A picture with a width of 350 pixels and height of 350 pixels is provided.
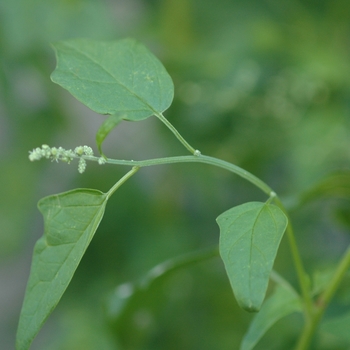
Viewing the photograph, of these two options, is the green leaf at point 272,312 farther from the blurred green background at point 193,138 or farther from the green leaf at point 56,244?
the blurred green background at point 193,138

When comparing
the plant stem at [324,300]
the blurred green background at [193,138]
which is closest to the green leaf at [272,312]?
the plant stem at [324,300]

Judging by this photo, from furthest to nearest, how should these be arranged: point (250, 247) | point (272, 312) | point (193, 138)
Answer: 1. point (193, 138)
2. point (272, 312)
3. point (250, 247)

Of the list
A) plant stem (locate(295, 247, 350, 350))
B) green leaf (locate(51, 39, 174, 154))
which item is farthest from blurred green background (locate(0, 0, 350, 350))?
green leaf (locate(51, 39, 174, 154))

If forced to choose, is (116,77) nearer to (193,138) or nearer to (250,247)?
(250,247)

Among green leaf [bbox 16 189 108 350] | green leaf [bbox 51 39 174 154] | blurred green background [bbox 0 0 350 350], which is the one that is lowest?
blurred green background [bbox 0 0 350 350]

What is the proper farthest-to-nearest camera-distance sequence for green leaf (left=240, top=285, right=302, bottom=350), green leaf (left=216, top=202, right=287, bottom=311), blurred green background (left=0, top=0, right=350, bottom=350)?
blurred green background (left=0, top=0, right=350, bottom=350), green leaf (left=240, top=285, right=302, bottom=350), green leaf (left=216, top=202, right=287, bottom=311)

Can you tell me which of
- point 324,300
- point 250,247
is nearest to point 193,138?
point 324,300

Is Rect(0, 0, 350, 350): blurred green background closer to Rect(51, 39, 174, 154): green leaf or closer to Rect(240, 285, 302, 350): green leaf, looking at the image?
Rect(240, 285, 302, 350): green leaf
